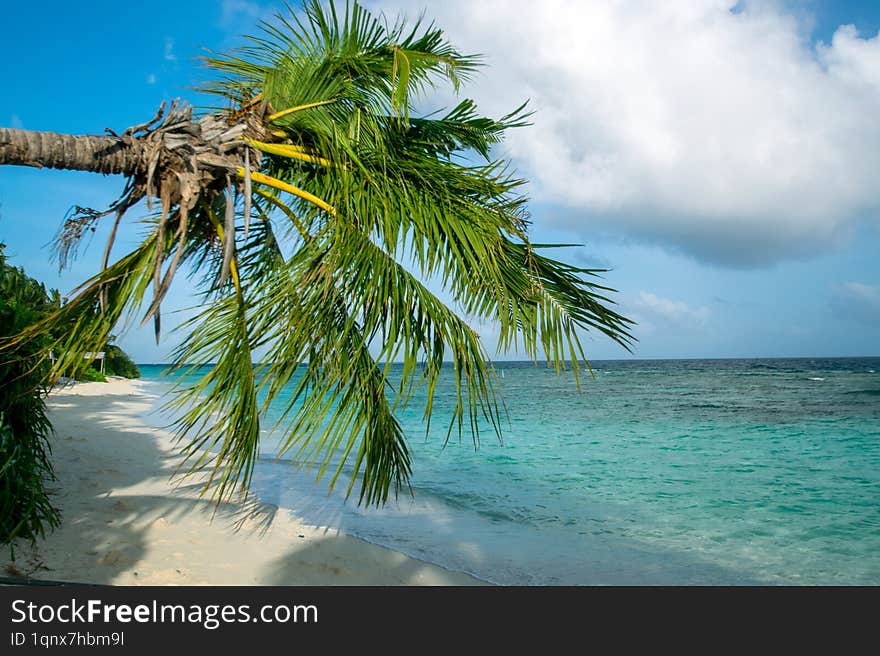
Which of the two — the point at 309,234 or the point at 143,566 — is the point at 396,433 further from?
the point at 143,566

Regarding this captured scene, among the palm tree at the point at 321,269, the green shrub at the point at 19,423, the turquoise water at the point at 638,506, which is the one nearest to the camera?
the palm tree at the point at 321,269

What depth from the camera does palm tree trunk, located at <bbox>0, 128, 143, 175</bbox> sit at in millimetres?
3051

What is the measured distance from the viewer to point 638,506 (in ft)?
30.7

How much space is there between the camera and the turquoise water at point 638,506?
6.52 metres

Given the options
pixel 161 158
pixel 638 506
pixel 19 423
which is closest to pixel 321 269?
pixel 161 158

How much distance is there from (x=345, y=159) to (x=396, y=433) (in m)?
1.69

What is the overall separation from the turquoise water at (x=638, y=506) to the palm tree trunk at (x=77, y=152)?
192 inches

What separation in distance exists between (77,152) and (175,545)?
386 centimetres

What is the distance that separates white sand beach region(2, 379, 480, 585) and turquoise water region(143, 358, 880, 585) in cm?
66

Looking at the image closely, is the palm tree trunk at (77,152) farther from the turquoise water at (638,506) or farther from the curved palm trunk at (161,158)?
the turquoise water at (638,506)

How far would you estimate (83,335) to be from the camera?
126 inches

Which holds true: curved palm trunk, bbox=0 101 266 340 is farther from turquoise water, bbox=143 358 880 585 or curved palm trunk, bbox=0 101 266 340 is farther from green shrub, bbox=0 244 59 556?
turquoise water, bbox=143 358 880 585

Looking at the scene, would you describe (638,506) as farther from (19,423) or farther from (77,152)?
(77,152)

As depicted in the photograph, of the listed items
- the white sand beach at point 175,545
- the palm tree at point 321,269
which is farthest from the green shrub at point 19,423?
the palm tree at point 321,269
